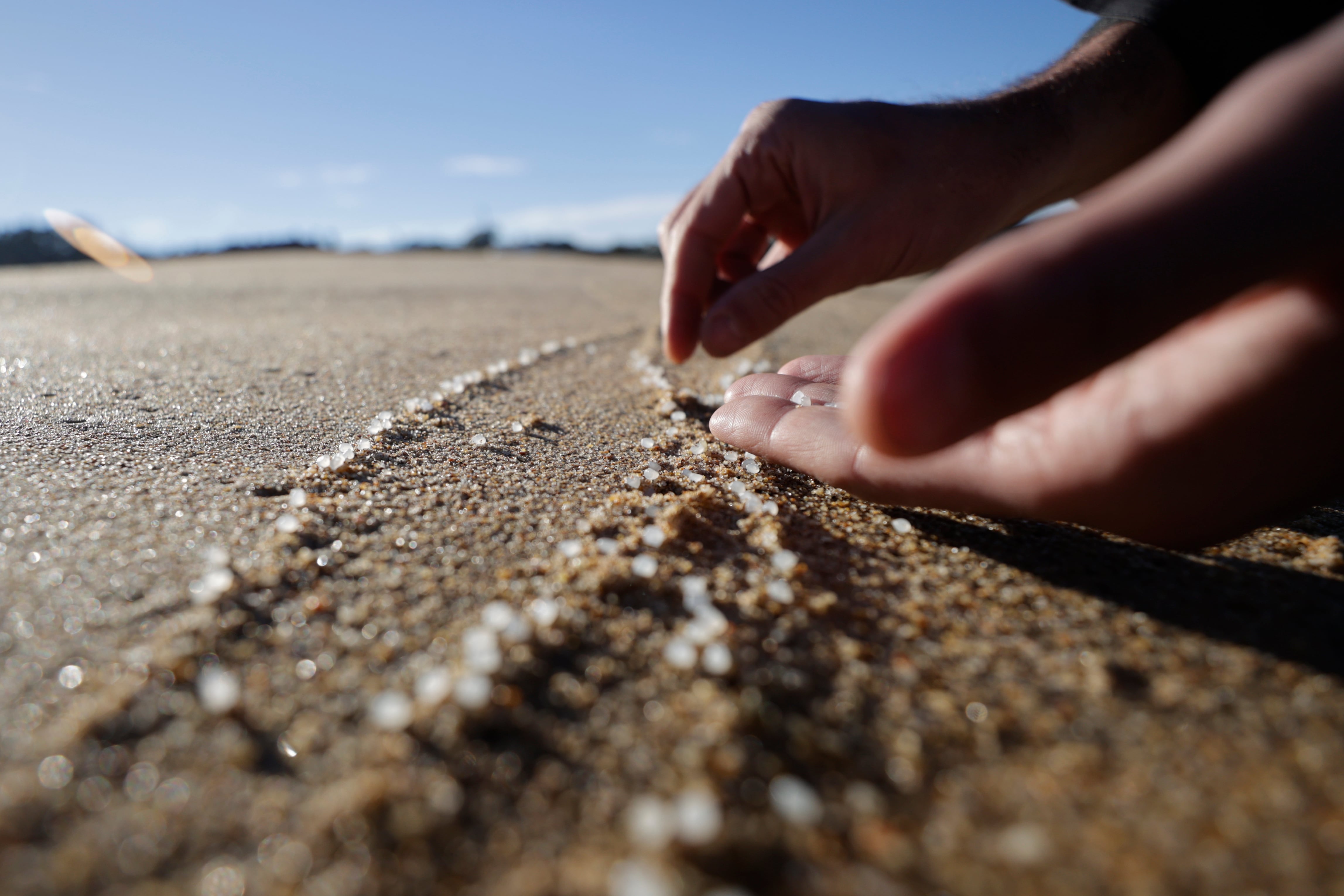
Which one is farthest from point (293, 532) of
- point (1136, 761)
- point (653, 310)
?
point (653, 310)

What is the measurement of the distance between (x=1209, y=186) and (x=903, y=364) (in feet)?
1.35

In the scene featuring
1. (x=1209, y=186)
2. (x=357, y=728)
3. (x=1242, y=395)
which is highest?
(x=1209, y=186)

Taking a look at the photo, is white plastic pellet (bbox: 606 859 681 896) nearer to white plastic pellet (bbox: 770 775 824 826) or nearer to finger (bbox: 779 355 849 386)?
white plastic pellet (bbox: 770 775 824 826)

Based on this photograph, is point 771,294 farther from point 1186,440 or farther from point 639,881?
point 639,881

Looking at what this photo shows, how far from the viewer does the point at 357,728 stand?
2.44 feet

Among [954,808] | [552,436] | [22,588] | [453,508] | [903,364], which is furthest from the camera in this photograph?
[552,436]

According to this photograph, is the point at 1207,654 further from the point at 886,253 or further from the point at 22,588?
the point at 22,588

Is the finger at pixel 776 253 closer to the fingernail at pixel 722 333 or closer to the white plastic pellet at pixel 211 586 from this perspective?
the fingernail at pixel 722 333

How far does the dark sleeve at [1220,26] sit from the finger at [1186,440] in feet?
3.91

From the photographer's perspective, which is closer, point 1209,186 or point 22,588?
point 1209,186

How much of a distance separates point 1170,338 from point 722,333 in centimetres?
97

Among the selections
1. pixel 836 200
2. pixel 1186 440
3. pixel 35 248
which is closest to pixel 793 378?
pixel 836 200

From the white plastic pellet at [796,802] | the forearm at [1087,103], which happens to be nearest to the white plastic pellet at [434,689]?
the white plastic pellet at [796,802]

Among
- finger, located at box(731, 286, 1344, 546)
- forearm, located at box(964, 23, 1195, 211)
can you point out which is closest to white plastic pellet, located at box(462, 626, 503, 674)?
finger, located at box(731, 286, 1344, 546)
